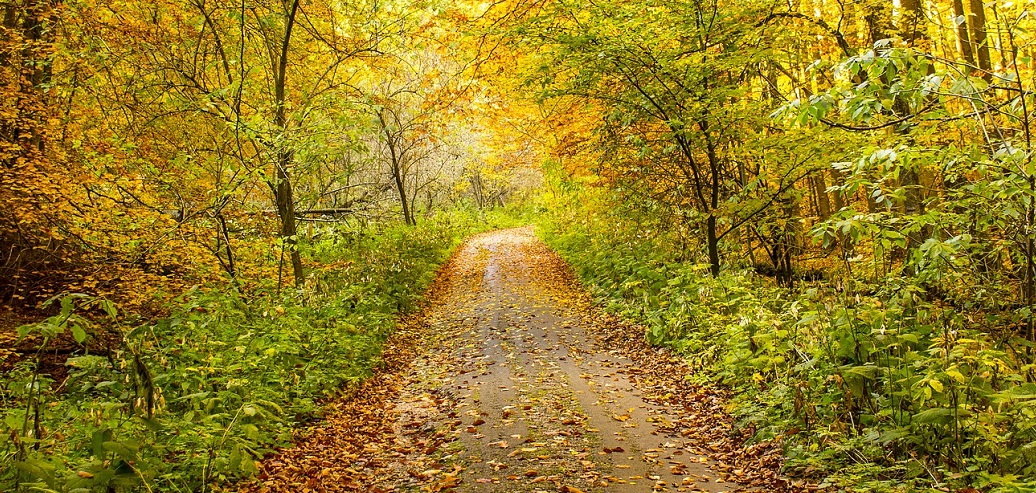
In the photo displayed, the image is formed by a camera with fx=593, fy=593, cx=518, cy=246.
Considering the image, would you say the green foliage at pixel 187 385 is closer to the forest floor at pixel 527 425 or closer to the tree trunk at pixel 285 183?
the forest floor at pixel 527 425

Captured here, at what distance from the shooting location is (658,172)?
13.3 meters

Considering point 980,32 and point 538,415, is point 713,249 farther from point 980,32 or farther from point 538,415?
point 980,32

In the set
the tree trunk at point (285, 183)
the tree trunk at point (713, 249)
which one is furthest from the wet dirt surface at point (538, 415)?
the tree trunk at point (285, 183)

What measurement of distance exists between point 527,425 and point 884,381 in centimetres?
348

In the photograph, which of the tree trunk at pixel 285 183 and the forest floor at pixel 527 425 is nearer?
the forest floor at pixel 527 425

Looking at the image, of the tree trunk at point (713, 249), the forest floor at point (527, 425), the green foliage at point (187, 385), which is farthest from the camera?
the tree trunk at point (713, 249)

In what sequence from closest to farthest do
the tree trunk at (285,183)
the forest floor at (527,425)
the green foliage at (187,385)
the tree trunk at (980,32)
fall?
the green foliage at (187,385) < the forest floor at (527,425) < the tree trunk at (285,183) < the tree trunk at (980,32)

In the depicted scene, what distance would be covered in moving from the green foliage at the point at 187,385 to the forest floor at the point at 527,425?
0.45 metres

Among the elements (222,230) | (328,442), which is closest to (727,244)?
(328,442)

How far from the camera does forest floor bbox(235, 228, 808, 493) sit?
5.33 meters

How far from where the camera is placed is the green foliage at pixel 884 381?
4082 mm

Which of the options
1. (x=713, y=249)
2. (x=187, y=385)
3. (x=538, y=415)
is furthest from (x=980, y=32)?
(x=187, y=385)

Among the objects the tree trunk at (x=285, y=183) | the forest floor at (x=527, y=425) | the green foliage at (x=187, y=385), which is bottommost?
the forest floor at (x=527, y=425)

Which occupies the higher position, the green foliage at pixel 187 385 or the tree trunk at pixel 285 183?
the tree trunk at pixel 285 183
